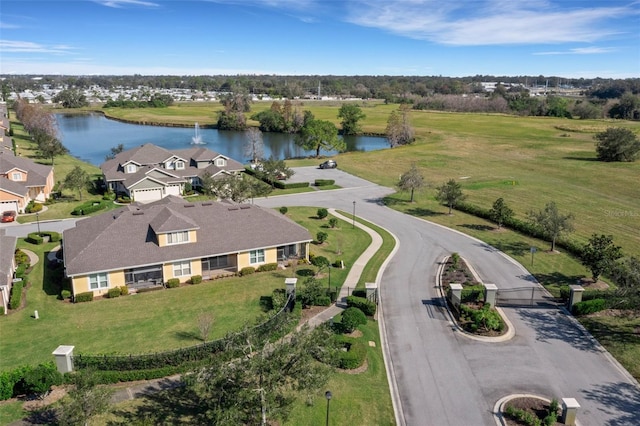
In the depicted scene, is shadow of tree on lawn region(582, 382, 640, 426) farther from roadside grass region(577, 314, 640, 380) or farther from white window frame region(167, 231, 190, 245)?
white window frame region(167, 231, 190, 245)

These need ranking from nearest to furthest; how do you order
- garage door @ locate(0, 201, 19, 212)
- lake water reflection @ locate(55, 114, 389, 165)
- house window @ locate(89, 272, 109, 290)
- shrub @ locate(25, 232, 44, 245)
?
house window @ locate(89, 272, 109, 290), shrub @ locate(25, 232, 44, 245), garage door @ locate(0, 201, 19, 212), lake water reflection @ locate(55, 114, 389, 165)

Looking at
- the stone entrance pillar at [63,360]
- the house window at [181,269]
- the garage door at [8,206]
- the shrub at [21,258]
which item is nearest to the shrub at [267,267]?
the house window at [181,269]

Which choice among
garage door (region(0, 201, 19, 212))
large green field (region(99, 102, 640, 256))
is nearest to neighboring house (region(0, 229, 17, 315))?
garage door (region(0, 201, 19, 212))

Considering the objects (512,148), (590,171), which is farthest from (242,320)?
(512,148)

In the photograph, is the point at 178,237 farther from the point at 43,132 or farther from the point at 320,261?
the point at 43,132

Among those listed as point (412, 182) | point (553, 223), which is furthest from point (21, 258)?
point (553, 223)
